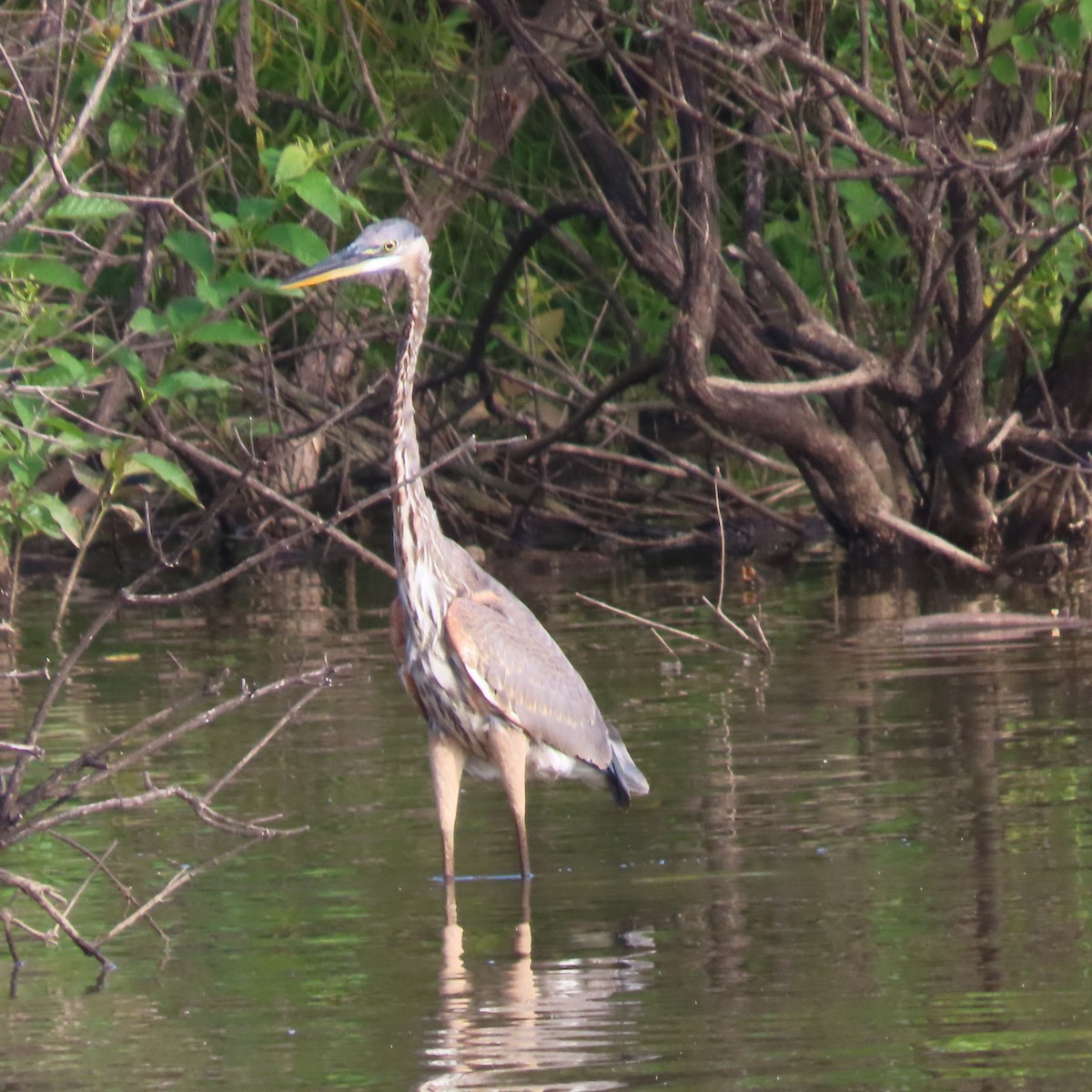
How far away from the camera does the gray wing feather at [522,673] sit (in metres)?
6.30

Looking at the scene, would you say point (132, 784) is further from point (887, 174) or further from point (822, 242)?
point (822, 242)

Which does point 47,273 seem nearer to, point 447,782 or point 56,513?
point 56,513

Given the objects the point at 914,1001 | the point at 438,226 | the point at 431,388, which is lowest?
the point at 914,1001

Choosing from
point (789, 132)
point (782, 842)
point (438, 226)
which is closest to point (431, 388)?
point (438, 226)

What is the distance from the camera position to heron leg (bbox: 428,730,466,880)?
6137mm

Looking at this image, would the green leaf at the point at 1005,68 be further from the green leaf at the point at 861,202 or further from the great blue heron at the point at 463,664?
the great blue heron at the point at 463,664

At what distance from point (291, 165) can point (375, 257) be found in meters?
0.47

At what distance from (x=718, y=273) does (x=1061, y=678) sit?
3399 millimetres

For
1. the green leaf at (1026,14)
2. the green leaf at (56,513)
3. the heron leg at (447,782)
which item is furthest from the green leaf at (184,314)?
the green leaf at (1026,14)

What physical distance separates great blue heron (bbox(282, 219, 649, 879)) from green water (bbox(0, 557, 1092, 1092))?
0.24 meters

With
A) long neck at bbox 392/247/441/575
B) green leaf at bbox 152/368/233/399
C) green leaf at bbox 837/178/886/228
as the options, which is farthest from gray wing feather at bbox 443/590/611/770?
green leaf at bbox 837/178/886/228

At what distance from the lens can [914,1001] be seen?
4.58m

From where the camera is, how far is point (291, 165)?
6.28 meters

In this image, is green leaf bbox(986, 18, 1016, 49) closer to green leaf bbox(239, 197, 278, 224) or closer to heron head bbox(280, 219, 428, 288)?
heron head bbox(280, 219, 428, 288)
